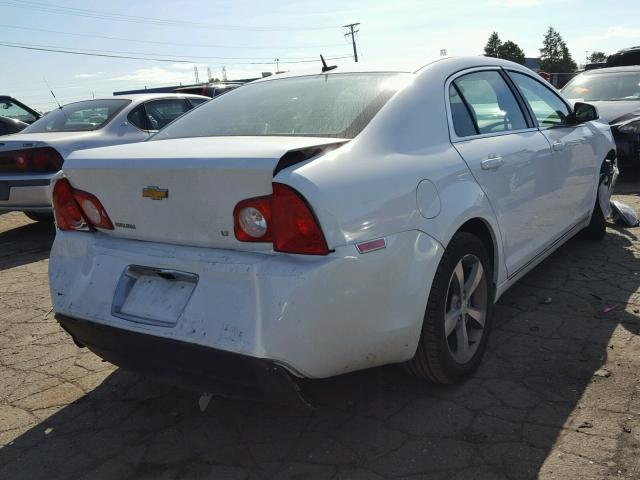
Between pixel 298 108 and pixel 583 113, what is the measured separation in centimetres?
256

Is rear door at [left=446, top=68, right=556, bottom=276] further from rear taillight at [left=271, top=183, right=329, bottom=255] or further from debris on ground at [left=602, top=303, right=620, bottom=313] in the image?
rear taillight at [left=271, top=183, right=329, bottom=255]

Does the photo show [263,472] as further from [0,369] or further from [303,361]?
[0,369]

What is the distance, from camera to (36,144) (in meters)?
5.96

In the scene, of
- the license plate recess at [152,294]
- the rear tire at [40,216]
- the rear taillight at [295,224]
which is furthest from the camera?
the rear tire at [40,216]

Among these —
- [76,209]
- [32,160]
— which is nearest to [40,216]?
[32,160]

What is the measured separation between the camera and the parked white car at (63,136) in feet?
19.6

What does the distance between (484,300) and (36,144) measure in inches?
196

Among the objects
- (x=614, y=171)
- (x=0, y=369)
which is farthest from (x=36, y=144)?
Result: (x=614, y=171)

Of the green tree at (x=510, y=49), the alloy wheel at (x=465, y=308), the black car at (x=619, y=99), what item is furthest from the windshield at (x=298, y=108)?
the green tree at (x=510, y=49)

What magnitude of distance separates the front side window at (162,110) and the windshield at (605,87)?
19.2 feet

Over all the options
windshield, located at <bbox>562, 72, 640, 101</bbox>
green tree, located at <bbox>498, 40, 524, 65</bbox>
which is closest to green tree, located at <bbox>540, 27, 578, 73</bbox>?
green tree, located at <bbox>498, 40, 524, 65</bbox>

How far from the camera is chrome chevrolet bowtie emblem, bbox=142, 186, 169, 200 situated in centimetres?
230

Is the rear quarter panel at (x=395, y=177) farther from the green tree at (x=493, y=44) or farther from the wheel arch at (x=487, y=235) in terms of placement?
the green tree at (x=493, y=44)

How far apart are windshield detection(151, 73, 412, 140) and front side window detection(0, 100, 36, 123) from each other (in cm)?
812
